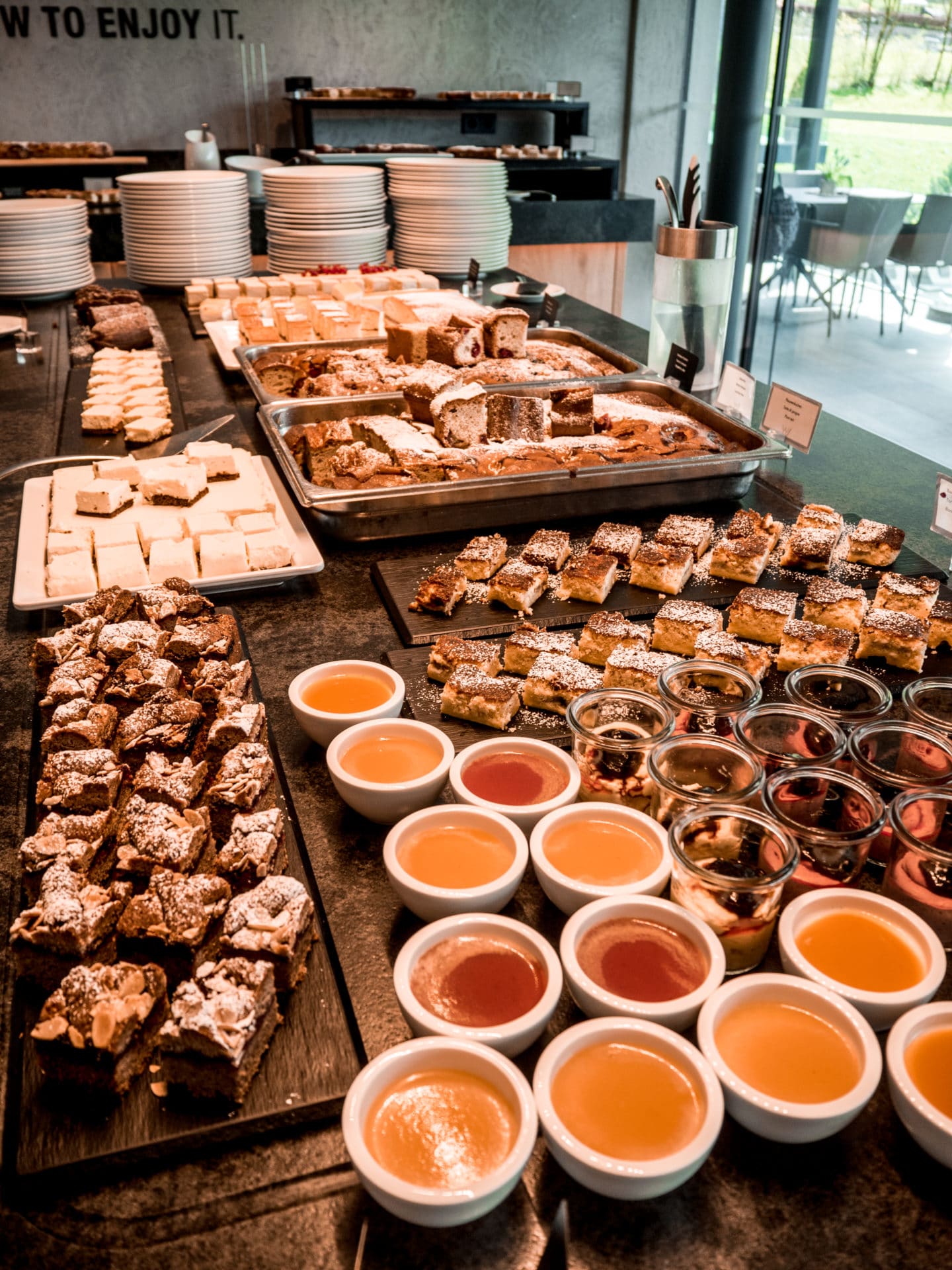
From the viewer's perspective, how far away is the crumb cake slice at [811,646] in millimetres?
1806

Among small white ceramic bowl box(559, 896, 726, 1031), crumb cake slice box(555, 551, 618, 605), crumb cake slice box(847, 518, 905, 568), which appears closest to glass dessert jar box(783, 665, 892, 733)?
small white ceramic bowl box(559, 896, 726, 1031)

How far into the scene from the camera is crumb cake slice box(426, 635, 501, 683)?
178cm

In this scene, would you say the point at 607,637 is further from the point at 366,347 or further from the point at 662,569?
the point at 366,347

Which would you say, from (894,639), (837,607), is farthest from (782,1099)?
(837,607)

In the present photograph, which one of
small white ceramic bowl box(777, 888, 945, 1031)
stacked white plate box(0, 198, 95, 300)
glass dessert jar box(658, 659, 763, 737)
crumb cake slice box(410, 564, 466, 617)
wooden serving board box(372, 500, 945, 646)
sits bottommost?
wooden serving board box(372, 500, 945, 646)

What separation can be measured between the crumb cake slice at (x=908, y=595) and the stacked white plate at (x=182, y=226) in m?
3.87

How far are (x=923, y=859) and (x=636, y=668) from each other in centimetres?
58

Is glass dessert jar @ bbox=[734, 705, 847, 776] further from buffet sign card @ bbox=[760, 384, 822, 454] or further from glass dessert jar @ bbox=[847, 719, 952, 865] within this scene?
buffet sign card @ bbox=[760, 384, 822, 454]

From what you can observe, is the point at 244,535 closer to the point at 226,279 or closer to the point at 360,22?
the point at 226,279

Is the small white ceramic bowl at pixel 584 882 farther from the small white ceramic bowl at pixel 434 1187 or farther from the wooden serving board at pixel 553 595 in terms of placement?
the wooden serving board at pixel 553 595

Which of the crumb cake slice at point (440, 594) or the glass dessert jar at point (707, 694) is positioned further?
the crumb cake slice at point (440, 594)

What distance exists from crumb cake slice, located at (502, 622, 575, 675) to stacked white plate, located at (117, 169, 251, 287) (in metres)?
3.65

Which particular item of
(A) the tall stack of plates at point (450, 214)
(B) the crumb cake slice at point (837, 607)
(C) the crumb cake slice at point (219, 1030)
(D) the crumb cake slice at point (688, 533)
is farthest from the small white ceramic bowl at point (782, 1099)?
(A) the tall stack of plates at point (450, 214)

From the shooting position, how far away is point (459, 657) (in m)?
1.78
